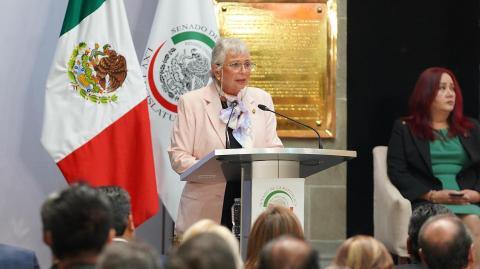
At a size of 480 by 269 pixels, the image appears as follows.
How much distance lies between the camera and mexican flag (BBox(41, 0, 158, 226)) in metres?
6.16

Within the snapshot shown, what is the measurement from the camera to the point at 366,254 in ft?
9.98

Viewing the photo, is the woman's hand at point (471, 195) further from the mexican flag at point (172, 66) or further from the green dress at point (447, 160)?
the mexican flag at point (172, 66)

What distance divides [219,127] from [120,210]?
1530 mm

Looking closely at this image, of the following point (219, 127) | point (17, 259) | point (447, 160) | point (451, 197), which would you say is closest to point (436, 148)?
point (447, 160)

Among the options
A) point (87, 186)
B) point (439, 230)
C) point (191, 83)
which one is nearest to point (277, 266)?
point (87, 186)

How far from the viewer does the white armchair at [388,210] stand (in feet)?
20.2

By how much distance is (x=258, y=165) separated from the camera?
14.0 feet

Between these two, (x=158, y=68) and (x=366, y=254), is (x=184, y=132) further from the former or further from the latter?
(x=366, y=254)

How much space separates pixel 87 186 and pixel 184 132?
2409 mm

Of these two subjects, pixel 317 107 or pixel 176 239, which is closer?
pixel 176 239

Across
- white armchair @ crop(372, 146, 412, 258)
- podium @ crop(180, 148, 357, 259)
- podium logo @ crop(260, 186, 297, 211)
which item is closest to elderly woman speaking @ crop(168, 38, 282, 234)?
podium @ crop(180, 148, 357, 259)

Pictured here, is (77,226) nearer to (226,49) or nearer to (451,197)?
(226,49)

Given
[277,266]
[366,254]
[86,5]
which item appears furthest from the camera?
[86,5]

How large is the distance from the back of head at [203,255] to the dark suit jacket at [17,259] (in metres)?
1.26
